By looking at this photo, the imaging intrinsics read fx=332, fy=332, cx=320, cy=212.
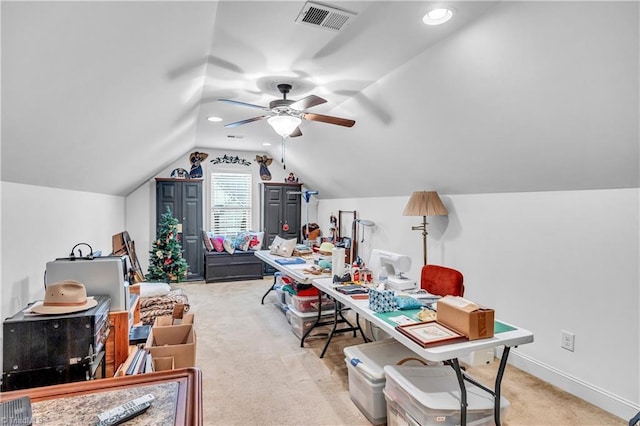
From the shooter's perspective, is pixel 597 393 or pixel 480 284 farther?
pixel 480 284

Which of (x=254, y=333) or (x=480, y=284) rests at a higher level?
(x=480, y=284)

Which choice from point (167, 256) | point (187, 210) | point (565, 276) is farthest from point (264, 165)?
point (565, 276)

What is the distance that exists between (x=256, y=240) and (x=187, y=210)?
141 centimetres

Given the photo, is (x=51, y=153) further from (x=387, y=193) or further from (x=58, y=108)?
(x=387, y=193)

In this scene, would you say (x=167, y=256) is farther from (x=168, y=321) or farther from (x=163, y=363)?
(x=163, y=363)

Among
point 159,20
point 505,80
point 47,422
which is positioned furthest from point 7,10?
point 505,80

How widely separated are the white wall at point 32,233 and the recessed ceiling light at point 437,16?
8.59ft

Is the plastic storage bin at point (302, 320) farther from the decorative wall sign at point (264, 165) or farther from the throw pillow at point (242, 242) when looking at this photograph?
the decorative wall sign at point (264, 165)

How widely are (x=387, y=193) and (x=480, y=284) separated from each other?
1904 mm

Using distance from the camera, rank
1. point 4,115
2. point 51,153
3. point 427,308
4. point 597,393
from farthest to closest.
A: point 597,393 < point 427,308 < point 51,153 < point 4,115

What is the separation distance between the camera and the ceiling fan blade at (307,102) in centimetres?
260

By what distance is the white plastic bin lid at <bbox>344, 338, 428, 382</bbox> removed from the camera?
2.23 meters

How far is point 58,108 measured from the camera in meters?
1.63

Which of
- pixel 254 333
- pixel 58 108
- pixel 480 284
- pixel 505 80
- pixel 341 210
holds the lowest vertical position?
pixel 254 333
